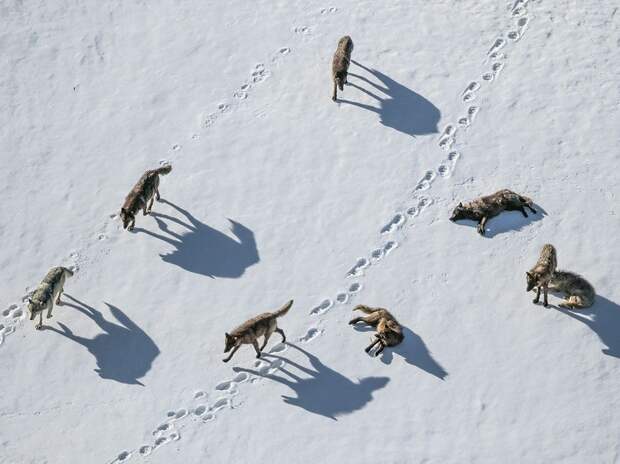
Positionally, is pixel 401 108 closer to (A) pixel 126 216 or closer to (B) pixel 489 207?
(B) pixel 489 207

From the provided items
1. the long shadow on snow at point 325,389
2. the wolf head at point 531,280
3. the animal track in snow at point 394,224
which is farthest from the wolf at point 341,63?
the long shadow on snow at point 325,389

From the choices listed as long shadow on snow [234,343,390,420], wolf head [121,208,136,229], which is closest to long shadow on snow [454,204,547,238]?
long shadow on snow [234,343,390,420]

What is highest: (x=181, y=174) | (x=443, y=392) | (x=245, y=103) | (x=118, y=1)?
(x=118, y=1)

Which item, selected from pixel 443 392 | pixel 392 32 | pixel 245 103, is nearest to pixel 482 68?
pixel 392 32

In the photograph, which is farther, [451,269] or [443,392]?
[451,269]

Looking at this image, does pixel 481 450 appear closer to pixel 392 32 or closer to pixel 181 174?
pixel 181 174

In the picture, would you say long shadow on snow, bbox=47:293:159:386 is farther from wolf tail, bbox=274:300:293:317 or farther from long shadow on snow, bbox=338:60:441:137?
long shadow on snow, bbox=338:60:441:137
